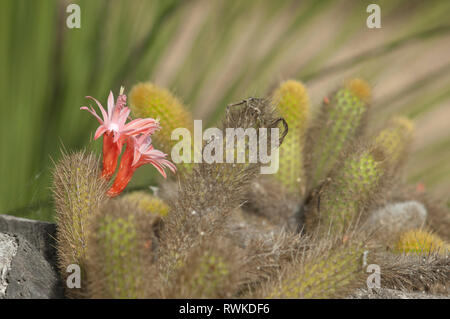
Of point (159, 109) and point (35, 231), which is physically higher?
point (159, 109)

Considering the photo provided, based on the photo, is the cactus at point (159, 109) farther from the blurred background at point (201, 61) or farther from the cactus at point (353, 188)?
the cactus at point (353, 188)

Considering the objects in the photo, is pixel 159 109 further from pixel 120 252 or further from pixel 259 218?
pixel 120 252

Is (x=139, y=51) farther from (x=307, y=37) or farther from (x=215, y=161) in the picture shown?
(x=215, y=161)

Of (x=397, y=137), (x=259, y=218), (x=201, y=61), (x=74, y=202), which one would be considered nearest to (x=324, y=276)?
(x=74, y=202)

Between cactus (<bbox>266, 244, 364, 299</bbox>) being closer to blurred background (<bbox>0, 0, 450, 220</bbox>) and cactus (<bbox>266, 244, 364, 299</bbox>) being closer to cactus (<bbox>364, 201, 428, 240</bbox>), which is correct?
cactus (<bbox>364, 201, 428, 240</bbox>)

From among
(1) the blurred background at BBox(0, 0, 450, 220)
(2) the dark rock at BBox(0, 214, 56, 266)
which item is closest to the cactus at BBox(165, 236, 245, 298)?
(2) the dark rock at BBox(0, 214, 56, 266)
